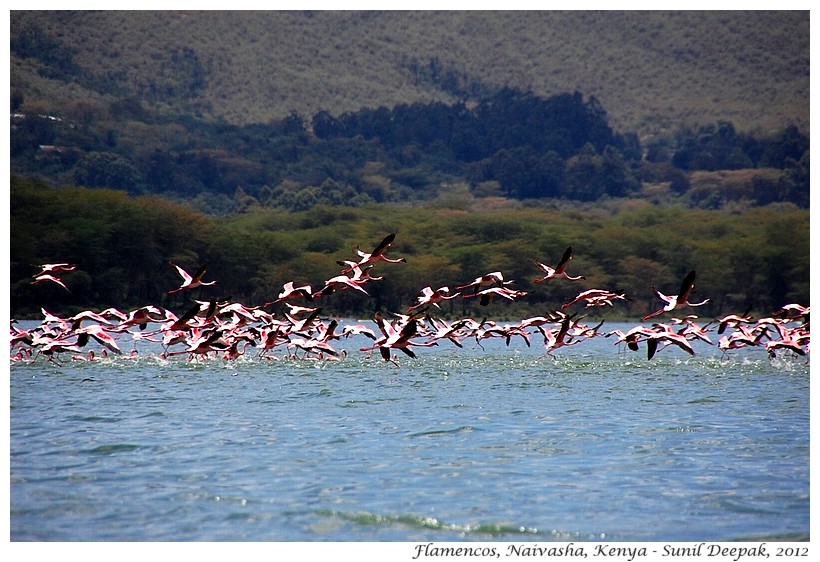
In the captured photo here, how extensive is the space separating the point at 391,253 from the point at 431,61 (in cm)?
10645

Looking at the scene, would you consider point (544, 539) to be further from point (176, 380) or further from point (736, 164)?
point (736, 164)

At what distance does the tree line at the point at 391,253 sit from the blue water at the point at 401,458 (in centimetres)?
3757

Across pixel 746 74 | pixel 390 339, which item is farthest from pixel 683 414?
pixel 746 74

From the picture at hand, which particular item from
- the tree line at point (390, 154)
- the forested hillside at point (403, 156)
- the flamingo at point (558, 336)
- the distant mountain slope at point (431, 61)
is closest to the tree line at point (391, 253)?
the forested hillside at point (403, 156)

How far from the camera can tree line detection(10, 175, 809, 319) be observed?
7181 centimetres

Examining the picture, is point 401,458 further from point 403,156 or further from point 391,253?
point 403,156

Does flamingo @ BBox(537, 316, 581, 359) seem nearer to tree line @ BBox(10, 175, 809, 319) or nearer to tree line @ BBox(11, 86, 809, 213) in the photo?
tree line @ BBox(10, 175, 809, 319)

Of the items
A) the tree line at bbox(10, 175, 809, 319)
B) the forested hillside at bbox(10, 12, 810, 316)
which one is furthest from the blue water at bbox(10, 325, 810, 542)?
the forested hillside at bbox(10, 12, 810, 316)

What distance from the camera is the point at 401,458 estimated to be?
15.3m

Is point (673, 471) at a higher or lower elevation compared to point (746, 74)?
lower

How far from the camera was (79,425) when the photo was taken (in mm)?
18047

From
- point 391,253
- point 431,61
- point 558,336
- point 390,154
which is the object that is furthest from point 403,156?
point 558,336

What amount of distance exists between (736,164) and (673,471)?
143 m

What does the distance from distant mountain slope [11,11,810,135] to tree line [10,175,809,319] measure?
58059 millimetres
